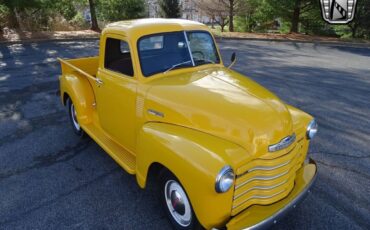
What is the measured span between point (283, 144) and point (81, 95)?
3244 millimetres

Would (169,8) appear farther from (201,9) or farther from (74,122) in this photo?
(74,122)

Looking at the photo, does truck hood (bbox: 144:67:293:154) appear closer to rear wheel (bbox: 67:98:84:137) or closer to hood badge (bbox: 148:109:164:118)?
hood badge (bbox: 148:109:164:118)

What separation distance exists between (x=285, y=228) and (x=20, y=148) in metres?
4.05

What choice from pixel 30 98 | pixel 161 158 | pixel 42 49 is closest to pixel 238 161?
pixel 161 158

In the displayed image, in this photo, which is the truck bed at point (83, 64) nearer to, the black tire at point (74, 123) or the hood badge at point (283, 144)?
the black tire at point (74, 123)

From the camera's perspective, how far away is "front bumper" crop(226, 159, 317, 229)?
2.35 m

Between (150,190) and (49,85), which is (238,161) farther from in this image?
(49,85)

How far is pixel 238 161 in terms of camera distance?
2.41m

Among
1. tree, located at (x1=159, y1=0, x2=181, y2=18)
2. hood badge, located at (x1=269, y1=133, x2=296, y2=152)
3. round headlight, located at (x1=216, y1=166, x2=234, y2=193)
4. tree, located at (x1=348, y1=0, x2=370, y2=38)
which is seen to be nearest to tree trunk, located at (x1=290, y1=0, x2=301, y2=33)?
tree, located at (x1=348, y1=0, x2=370, y2=38)

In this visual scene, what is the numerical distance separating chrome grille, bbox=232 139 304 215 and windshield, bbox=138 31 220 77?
1588 millimetres

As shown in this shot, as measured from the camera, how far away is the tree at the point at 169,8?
21219 millimetres

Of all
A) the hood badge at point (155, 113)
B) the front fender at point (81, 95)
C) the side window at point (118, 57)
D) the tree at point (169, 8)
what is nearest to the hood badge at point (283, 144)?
the hood badge at point (155, 113)

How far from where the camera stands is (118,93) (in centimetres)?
364

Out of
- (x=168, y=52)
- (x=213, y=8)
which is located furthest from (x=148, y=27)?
(x=213, y=8)
